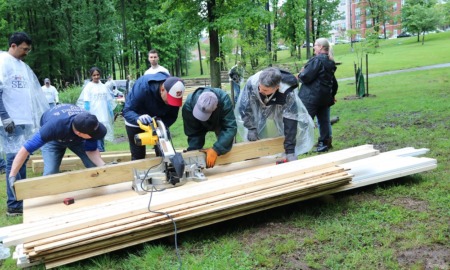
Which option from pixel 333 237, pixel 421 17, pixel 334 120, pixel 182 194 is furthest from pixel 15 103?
pixel 421 17

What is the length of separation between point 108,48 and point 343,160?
79.9 ft

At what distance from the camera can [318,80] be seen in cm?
579

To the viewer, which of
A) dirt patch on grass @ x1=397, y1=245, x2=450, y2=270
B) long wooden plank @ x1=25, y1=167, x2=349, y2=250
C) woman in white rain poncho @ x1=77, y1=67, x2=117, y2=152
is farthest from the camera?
woman in white rain poncho @ x1=77, y1=67, x2=117, y2=152

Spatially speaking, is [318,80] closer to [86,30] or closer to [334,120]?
[334,120]

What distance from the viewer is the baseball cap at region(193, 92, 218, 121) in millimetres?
3750

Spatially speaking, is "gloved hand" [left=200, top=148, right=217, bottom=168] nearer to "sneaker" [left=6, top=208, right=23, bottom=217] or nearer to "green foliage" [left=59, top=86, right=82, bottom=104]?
"sneaker" [left=6, top=208, right=23, bottom=217]

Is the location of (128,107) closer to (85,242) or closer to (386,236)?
(85,242)

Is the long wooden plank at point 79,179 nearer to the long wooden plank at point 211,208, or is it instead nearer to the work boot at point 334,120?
the long wooden plank at point 211,208

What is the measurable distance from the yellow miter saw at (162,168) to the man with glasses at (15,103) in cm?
150

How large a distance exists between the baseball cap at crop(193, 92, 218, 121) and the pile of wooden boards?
67 centimetres

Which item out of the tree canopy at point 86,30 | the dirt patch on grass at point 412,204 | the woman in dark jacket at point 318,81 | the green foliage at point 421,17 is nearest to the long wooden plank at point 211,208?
the dirt patch on grass at point 412,204

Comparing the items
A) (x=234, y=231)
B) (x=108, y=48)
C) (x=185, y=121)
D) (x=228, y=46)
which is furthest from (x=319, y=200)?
(x=108, y=48)

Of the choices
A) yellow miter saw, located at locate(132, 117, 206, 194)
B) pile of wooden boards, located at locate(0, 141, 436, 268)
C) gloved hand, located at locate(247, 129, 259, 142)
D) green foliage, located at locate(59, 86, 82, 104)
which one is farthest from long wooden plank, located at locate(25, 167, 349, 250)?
green foliage, located at locate(59, 86, 82, 104)

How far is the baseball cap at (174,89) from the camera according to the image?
12.4ft
